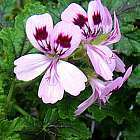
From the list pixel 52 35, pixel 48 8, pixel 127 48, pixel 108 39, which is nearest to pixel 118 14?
pixel 127 48

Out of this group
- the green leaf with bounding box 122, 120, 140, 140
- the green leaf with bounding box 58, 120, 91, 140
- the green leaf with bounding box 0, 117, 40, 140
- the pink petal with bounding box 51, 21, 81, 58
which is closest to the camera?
the pink petal with bounding box 51, 21, 81, 58

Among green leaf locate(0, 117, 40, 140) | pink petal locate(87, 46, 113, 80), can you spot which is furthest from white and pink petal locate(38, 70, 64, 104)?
green leaf locate(0, 117, 40, 140)

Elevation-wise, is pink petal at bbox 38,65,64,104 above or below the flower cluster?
below

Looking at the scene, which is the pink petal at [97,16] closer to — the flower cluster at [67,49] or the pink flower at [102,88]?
the flower cluster at [67,49]

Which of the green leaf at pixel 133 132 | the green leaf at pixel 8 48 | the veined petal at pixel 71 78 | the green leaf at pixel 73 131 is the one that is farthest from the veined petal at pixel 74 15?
the green leaf at pixel 133 132

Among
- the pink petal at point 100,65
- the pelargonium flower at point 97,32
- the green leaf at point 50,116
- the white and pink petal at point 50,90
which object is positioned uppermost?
the pelargonium flower at point 97,32

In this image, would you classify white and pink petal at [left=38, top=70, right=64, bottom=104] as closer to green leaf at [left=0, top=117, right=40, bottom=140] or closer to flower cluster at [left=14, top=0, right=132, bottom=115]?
flower cluster at [left=14, top=0, right=132, bottom=115]

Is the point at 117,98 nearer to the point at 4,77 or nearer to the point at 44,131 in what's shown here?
the point at 44,131
